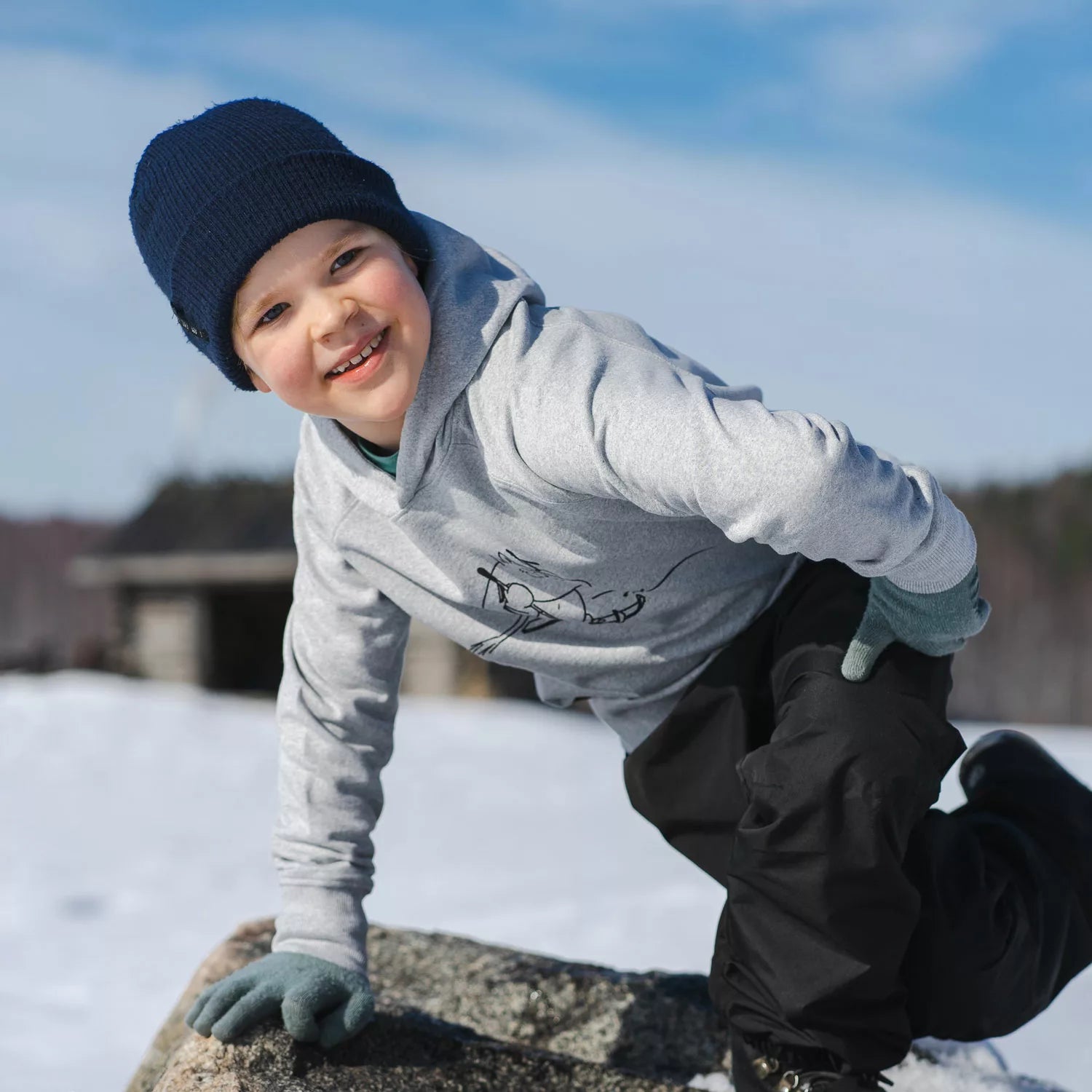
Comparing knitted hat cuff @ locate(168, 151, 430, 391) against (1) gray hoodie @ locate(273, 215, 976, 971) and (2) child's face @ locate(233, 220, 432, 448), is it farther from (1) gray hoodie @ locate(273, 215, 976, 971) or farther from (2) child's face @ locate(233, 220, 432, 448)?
(1) gray hoodie @ locate(273, 215, 976, 971)

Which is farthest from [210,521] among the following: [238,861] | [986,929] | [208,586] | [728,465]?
[728,465]

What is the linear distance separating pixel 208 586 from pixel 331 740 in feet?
21.5

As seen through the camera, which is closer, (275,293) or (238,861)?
(275,293)

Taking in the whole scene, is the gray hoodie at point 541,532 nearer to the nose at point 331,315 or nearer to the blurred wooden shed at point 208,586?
the nose at point 331,315

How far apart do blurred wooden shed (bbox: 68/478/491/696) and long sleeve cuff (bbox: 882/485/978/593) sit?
19.5 ft

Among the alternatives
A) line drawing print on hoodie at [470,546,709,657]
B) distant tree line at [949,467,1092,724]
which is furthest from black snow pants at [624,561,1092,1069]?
distant tree line at [949,467,1092,724]

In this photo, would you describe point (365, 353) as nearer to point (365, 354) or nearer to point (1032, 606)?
point (365, 354)

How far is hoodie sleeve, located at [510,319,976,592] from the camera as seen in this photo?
4.34ft

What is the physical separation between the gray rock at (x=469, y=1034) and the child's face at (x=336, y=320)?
841 mm

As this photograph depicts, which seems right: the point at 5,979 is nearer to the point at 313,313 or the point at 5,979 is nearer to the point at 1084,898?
the point at 313,313

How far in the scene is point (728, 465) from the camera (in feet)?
4.39

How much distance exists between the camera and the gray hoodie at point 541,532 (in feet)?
4.47

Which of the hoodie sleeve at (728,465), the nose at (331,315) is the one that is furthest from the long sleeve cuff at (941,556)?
the nose at (331,315)

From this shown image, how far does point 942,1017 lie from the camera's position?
170 cm
